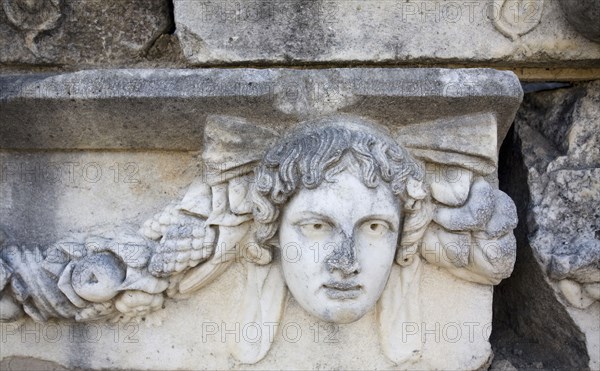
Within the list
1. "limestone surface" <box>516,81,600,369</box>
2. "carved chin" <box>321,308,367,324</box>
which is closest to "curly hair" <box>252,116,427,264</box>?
"carved chin" <box>321,308,367,324</box>

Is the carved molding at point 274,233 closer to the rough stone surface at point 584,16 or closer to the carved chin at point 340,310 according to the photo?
the carved chin at point 340,310

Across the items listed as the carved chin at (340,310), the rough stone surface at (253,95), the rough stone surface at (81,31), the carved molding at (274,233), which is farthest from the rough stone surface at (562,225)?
the rough stone surface at (81,31)

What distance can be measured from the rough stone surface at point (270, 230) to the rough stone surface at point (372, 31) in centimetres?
14

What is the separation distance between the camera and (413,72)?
56.6 inches

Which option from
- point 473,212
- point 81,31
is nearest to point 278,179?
point 473,212

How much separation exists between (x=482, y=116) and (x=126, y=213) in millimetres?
902

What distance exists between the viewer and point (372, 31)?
1574 millimetres

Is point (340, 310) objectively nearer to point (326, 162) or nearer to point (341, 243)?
point (341, 243)

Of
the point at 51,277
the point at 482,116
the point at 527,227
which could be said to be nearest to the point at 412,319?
the point at 527,227

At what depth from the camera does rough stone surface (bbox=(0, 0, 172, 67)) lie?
1.62 metres

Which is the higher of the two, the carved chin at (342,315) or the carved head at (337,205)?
the carved head at (337,205)

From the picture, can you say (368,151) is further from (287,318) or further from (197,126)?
(287,318)

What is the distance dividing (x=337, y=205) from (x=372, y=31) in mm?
437

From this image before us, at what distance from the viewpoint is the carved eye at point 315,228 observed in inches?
58.3
